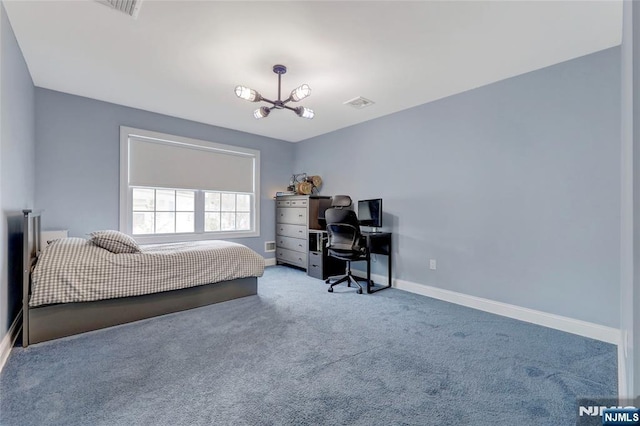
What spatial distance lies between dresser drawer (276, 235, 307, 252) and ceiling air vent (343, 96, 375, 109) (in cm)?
226

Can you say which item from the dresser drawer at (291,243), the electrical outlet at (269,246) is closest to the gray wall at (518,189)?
the dresser drawer at (291,243)

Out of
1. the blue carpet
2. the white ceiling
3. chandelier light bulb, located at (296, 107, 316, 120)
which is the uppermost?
the white ceiling

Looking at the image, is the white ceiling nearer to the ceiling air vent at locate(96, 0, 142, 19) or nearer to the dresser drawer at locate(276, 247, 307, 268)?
the ceiling air vent at locate(96, 0, 142, 19)

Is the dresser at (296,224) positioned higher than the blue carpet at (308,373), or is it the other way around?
the dresser at (296,224)

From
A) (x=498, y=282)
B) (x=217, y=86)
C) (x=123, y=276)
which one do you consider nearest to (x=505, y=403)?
(x=498, y=282)

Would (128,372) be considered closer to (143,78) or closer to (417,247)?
(143,78)

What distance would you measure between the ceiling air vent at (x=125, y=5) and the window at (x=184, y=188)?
2.28 meters

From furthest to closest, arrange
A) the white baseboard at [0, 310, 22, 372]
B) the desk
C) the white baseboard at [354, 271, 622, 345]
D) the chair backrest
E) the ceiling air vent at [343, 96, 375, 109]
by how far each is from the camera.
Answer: the desk, the chair backrest, the ceiling air vent at [343, 96, 375, 109], the white baseboard at [354, 271, 622, 345], the white baseboard at [0, 310, 22, 372]

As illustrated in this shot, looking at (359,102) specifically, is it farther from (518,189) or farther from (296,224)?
(296,224)

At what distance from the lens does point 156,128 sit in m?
4.15

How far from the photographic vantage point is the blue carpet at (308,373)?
58.4 inches

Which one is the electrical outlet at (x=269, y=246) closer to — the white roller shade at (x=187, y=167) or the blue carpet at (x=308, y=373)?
the white roller shade at (x=187, y=167)

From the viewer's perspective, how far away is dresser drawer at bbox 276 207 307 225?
480 centimetres

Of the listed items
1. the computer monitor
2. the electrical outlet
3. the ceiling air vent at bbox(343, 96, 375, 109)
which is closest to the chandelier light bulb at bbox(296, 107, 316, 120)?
the ceiling air vent at bbox(343, 96, 375, 109)
